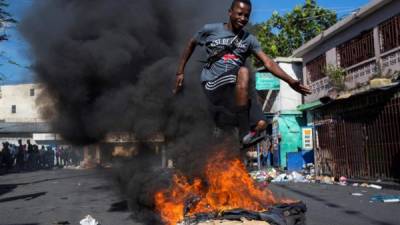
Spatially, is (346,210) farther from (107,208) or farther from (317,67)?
(317,67)

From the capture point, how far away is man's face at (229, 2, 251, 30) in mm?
4500

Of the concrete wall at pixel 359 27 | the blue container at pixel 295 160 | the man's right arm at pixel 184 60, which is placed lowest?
the blue container at pixel 295 160

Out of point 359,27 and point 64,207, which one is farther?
point 359,27

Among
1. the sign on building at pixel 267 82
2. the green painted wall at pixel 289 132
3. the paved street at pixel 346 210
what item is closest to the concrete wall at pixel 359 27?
the sign on building at pixel 267 82

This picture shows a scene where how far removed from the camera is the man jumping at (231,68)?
4.69m

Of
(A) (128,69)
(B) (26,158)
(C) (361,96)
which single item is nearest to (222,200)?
(A) (128,69)

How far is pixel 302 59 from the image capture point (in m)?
22.6

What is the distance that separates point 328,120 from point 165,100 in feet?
44.9

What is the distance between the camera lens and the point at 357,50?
16.6 meters

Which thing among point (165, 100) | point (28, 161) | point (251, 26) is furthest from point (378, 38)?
point (28, 161)

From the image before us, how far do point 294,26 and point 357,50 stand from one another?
11018 millimetres

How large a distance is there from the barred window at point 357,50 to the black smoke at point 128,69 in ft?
37.0

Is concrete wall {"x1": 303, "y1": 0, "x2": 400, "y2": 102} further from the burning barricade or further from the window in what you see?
the window

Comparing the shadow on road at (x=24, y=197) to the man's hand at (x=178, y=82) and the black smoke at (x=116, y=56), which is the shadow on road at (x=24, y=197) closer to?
the black smoke at (x=116, y=56)
